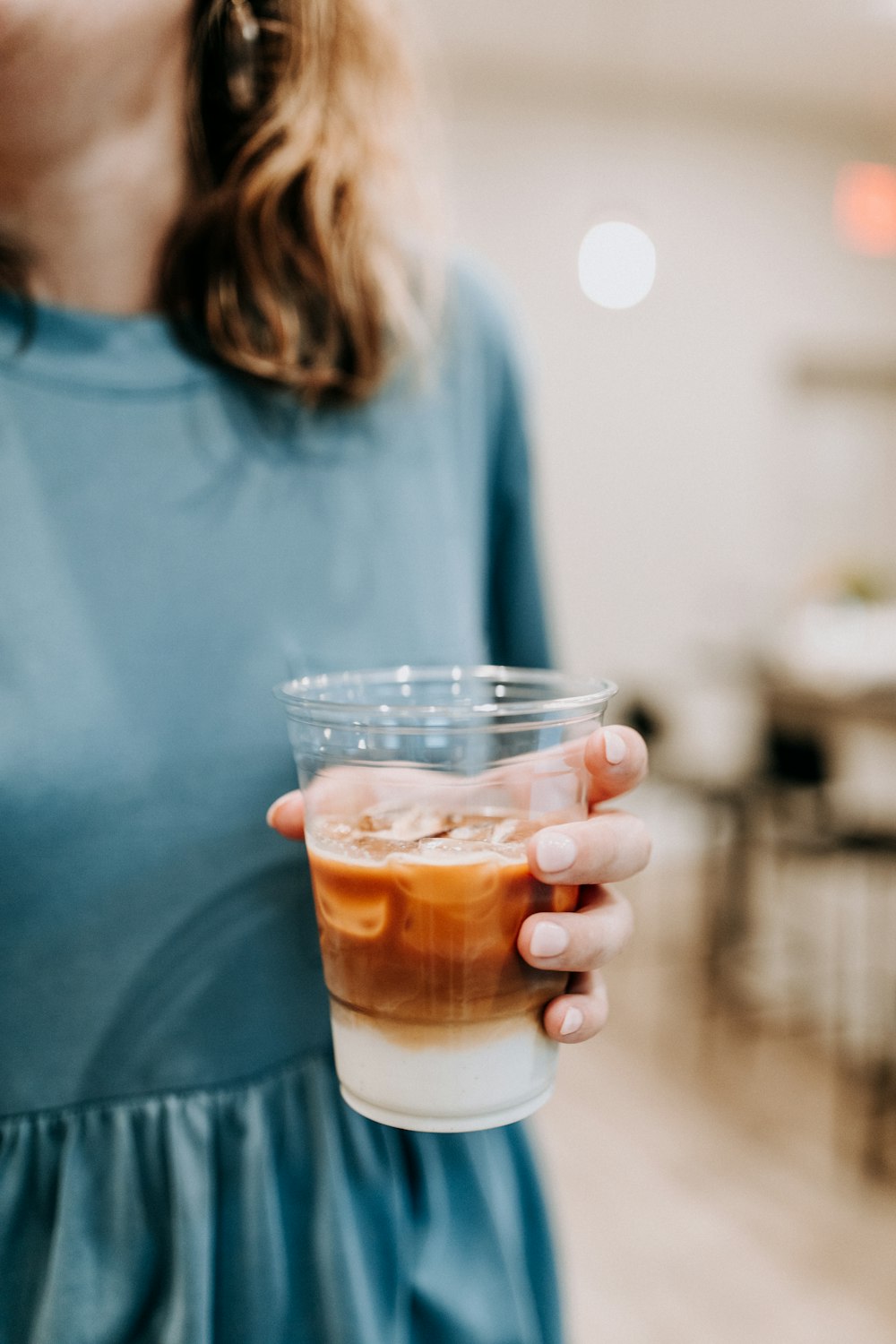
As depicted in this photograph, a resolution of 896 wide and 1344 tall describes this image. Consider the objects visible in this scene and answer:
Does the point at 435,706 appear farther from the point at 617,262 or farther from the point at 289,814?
the point at 617,262

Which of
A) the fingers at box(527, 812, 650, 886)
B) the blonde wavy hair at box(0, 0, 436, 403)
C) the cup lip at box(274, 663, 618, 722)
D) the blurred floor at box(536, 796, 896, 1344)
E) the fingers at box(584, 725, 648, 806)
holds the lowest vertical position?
the blurred floor at box(536, 796, 896, 1344)

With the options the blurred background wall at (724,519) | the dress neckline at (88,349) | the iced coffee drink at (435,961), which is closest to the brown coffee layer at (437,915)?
the iced coffee drink at (435,961)

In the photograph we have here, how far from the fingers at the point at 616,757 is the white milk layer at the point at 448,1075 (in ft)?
0.43

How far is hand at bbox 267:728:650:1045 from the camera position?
48 cm

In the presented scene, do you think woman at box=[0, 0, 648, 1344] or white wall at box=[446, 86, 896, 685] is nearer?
woman at box=[0, 0, 648, 1344]

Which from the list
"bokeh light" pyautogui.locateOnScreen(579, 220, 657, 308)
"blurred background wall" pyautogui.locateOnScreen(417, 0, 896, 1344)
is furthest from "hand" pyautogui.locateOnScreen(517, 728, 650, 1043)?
"bokeh light" pyautogui.locateOnScreen(579, 220, 657, 308)

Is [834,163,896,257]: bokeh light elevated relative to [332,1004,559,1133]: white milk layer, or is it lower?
elevated

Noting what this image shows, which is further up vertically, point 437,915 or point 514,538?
point 514,538

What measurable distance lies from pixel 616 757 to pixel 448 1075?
176mm

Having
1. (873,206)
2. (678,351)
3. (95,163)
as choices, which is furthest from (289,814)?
(678,351)

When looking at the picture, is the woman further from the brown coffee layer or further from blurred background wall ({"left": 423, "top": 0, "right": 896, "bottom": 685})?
blurred background wall ({"left": 423, "top": 0, "right": 896, "bottom": 685})

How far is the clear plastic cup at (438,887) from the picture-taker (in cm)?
49

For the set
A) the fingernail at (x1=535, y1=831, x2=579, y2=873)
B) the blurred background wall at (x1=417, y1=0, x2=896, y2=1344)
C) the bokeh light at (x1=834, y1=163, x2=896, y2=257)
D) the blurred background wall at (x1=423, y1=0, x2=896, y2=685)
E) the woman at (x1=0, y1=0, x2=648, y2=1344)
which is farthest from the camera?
the blurred background wall at (x1=423, y1=0, x2=896, y2=685)

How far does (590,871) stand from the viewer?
49 cm
